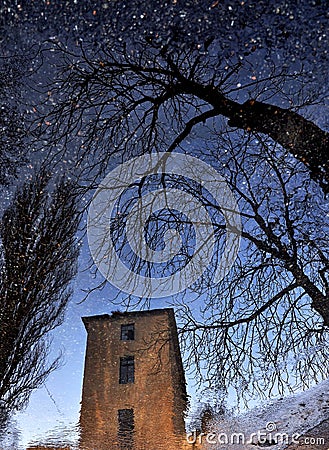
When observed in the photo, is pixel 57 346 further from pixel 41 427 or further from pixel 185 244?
pixel 185 244

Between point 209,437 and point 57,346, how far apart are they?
1.35 ft

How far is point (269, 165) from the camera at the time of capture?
81 cm

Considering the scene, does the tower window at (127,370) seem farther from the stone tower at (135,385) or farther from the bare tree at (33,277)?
the bare tree at (33,277)

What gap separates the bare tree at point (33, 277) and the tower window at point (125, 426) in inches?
7.8

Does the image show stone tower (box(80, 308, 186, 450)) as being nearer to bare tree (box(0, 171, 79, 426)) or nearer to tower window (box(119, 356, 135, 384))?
tower window (box(119, 356, 135, 384))

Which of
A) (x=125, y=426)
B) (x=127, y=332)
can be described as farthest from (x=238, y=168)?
(x=125, y=426)

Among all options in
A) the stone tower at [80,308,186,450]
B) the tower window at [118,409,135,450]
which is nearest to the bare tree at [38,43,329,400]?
the stone tower at [80,308,186,450]

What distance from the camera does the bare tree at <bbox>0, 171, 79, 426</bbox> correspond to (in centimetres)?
80

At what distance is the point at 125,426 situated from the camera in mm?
880

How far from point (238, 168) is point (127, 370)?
1.76 ft

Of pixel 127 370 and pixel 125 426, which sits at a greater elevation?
pixel 127 370

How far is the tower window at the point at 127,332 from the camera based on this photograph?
2.88 ft

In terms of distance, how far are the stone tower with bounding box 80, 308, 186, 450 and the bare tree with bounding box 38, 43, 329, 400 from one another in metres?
0.06

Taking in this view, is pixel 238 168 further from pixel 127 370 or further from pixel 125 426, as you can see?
pixel 125 426
